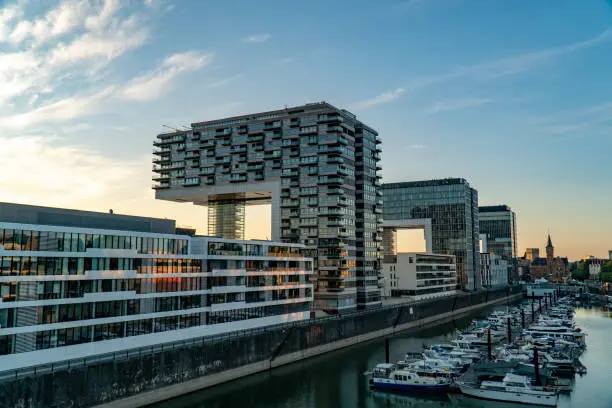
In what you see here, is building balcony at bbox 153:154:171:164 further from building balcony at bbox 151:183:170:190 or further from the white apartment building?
the white apartment building

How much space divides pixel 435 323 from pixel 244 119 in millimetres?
81079

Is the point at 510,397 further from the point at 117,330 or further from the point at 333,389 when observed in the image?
the point at 117,330

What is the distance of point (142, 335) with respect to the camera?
68438mm

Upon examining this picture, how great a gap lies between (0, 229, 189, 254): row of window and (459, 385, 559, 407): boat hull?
47118mm

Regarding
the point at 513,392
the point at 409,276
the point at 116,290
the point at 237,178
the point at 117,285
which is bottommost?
the point at 513,392

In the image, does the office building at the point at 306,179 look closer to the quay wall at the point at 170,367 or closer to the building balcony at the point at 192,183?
the building balcony at the point at 192,183

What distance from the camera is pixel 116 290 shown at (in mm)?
65938

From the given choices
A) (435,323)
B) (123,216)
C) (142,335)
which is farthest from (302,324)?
(435,323)

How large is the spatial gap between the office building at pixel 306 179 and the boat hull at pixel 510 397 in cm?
5785

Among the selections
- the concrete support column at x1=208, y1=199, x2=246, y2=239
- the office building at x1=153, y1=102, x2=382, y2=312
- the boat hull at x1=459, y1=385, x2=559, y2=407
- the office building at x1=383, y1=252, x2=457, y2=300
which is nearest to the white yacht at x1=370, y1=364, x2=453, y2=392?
the boat hull at x1=459, y1=385, x2=559, y2=407

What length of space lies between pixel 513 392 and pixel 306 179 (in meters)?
78.9

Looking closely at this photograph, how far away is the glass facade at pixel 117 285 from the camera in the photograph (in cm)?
5556

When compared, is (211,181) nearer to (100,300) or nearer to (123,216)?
(123,216)

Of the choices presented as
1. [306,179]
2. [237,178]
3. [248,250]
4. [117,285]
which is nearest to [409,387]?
[248,250]
